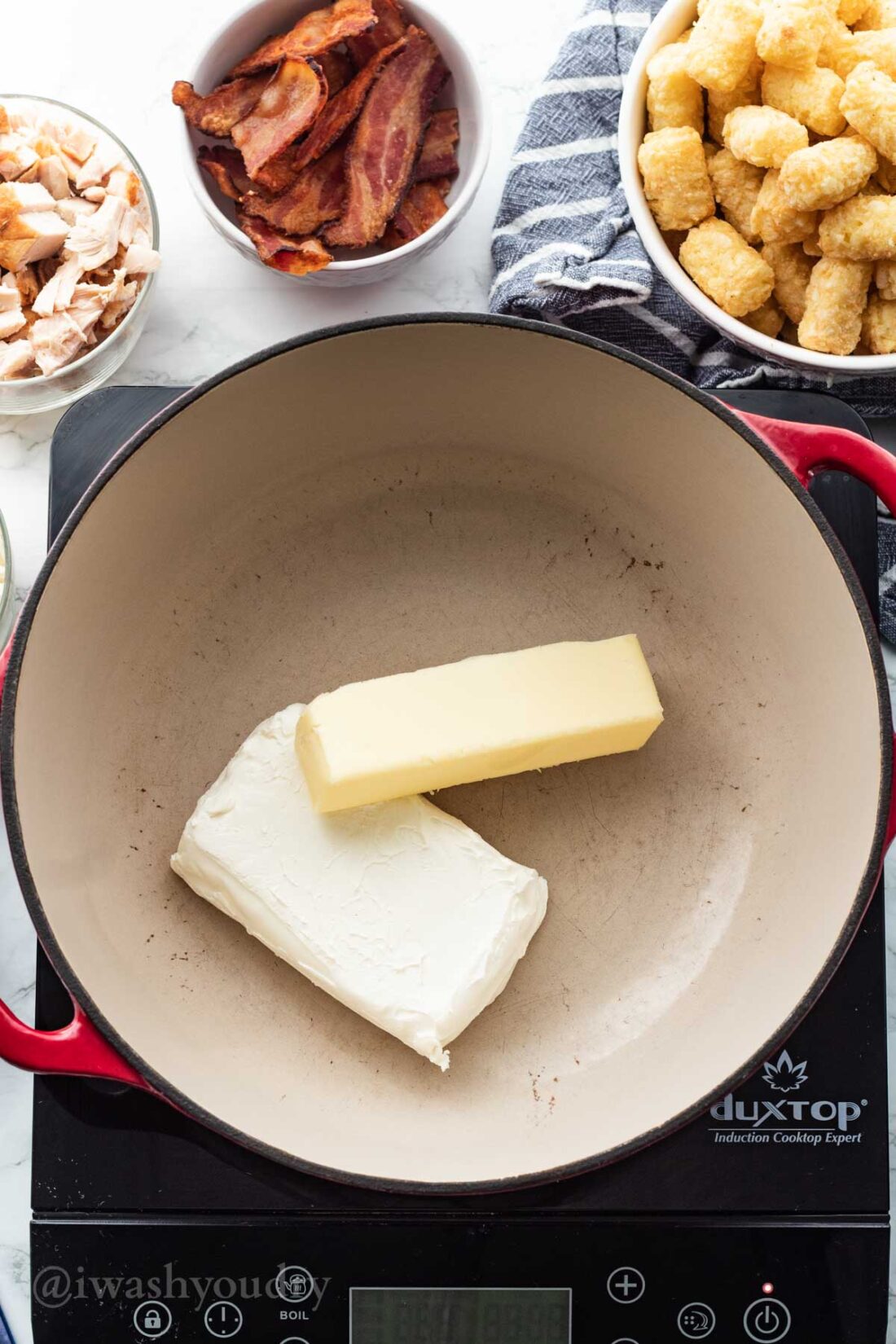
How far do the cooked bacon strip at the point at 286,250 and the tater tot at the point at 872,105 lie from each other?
384 millimetres

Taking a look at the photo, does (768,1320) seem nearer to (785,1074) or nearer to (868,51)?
(785,1074)

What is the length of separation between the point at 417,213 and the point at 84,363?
0.28 metres

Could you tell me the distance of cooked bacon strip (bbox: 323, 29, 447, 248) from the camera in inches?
36.3

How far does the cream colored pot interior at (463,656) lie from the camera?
2.58 ft

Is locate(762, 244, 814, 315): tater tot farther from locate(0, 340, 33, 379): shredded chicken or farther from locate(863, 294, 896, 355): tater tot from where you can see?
locate(0, 340, 33, 379): shredded chicken

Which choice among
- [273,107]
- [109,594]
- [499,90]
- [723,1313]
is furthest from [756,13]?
[723,1313]

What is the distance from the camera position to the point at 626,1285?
87 centimetres

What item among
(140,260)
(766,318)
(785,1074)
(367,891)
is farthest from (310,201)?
(785,1074)

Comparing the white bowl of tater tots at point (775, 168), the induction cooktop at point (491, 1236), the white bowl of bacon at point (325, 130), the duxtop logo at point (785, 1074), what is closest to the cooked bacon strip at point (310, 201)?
the white bowl of bacon at point (325, 130)

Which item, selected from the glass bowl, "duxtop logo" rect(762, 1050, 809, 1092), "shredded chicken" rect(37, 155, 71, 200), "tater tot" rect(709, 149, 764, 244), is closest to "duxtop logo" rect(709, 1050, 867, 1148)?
"duxtop logo" rect(762, 1050, 809, 1092)

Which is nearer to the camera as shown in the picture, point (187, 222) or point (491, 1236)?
point (491, 1236)

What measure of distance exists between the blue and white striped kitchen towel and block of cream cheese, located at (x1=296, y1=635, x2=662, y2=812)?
0.88 ft

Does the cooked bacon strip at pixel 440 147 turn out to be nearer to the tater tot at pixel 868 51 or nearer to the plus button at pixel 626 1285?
the tater tot at pixel 868 51

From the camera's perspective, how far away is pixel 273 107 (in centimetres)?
91
